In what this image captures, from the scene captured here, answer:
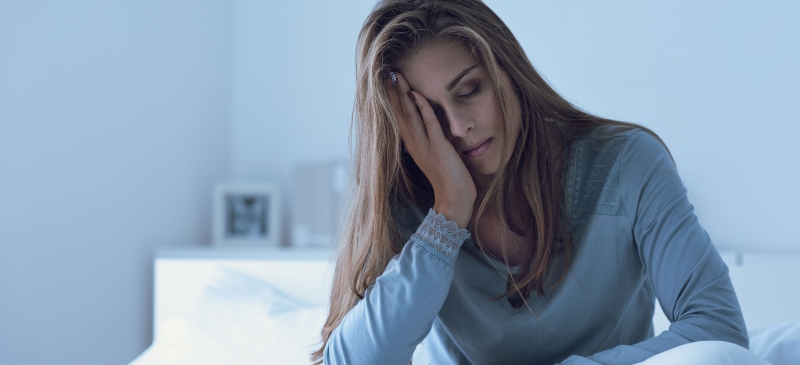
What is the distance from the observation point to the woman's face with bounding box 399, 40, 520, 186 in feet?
4.21

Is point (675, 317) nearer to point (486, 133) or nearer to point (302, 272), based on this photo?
point (486, 133)

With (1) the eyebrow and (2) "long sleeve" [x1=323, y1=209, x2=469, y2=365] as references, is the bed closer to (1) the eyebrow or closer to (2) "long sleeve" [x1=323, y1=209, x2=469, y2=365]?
(2) "long sleeve" [x1=323, y1=209, x2=469, y2=365]

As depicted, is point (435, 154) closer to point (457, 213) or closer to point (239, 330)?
point (457, 213)

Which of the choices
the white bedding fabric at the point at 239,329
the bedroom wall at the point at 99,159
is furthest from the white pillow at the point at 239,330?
the bedroom wall at the point at 99,159

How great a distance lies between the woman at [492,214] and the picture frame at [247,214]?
148 cm

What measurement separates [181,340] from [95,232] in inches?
28.9

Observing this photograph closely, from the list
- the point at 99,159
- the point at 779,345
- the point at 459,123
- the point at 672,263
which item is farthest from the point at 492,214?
the point at 99,159

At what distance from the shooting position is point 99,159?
2.54 m

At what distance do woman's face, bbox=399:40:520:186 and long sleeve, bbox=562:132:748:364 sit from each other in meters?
0.21

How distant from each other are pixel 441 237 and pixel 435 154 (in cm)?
15

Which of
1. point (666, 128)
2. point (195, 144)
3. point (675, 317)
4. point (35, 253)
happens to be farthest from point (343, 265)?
point (195, 144)

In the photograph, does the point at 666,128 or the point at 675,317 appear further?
the point at 666,128

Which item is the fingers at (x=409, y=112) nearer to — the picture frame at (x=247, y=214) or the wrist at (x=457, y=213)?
the wrist at (x=457, y=213)

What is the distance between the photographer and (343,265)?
1.43 meters
